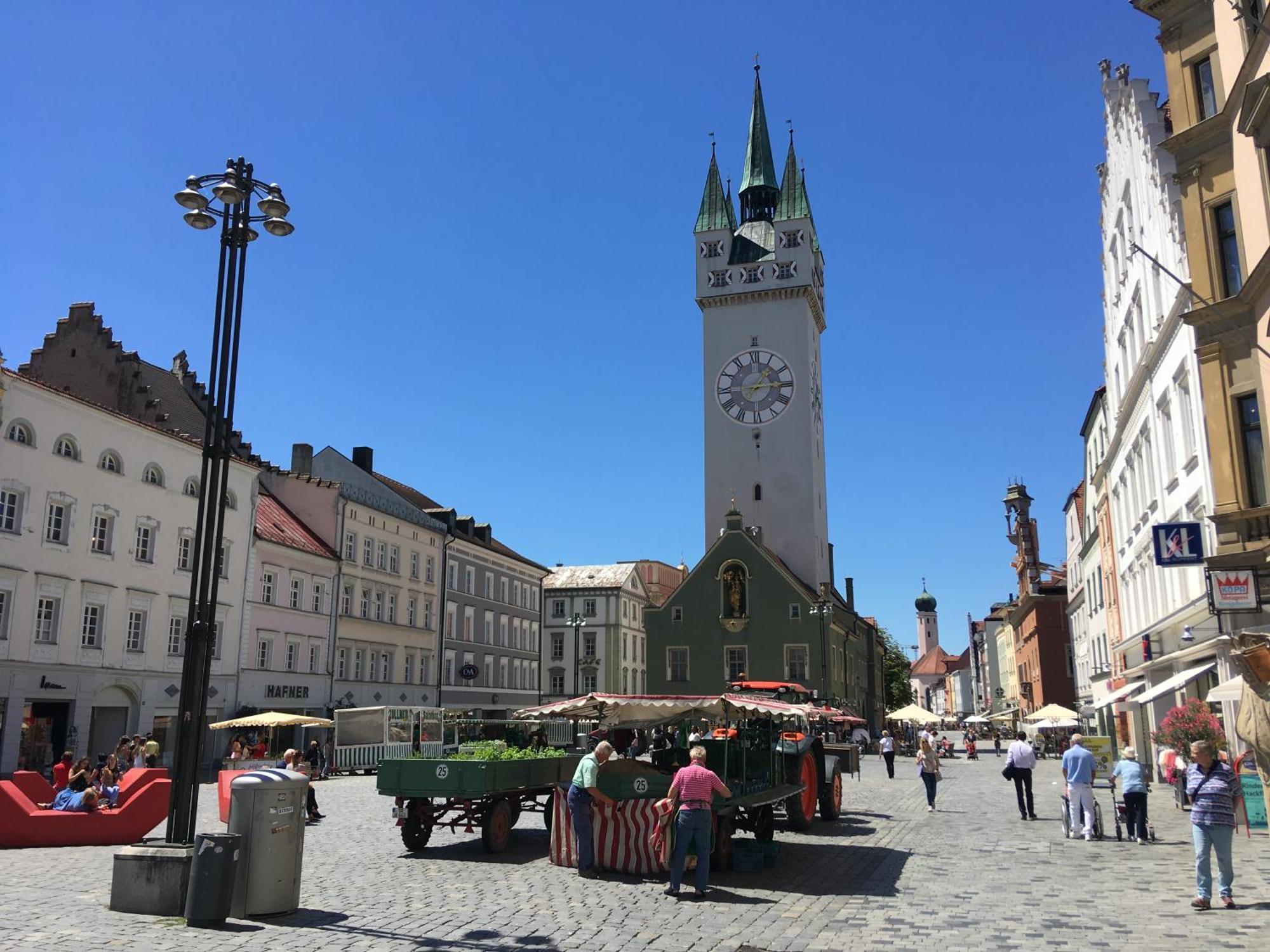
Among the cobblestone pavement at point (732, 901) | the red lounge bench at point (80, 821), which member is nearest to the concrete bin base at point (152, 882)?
the cobblestone pavement at point (732, 901)

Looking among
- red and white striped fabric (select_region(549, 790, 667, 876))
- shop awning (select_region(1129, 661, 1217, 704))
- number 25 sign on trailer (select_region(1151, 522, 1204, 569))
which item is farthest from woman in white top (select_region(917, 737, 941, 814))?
red and white striped fabric (select_region(549, 790, 667, 876))

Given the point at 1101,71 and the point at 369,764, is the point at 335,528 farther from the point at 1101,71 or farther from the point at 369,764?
the point at 1101,71

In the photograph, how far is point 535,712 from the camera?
16.8 metres

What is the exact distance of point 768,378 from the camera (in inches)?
2783

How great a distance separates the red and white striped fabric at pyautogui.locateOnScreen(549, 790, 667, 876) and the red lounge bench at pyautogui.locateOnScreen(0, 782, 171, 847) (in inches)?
255

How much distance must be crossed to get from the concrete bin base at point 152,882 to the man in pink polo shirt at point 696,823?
5028 millimetres

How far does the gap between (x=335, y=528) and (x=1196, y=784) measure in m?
39.4

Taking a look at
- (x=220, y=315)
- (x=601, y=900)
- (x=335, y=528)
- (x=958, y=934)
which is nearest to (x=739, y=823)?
(x=601, y=900)

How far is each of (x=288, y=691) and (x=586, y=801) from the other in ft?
99.3

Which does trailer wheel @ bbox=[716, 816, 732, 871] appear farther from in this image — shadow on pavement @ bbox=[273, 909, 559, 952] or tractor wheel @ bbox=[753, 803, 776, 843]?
shadow on pavement @ bbox=[273, 909, 559, 952]

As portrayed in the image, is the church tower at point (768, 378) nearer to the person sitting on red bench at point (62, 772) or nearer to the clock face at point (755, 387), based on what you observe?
the clock face at point (755, 387)

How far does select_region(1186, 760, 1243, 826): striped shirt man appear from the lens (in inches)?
409

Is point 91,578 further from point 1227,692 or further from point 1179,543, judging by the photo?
point 1227,692

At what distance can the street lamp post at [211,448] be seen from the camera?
10.5 meters
